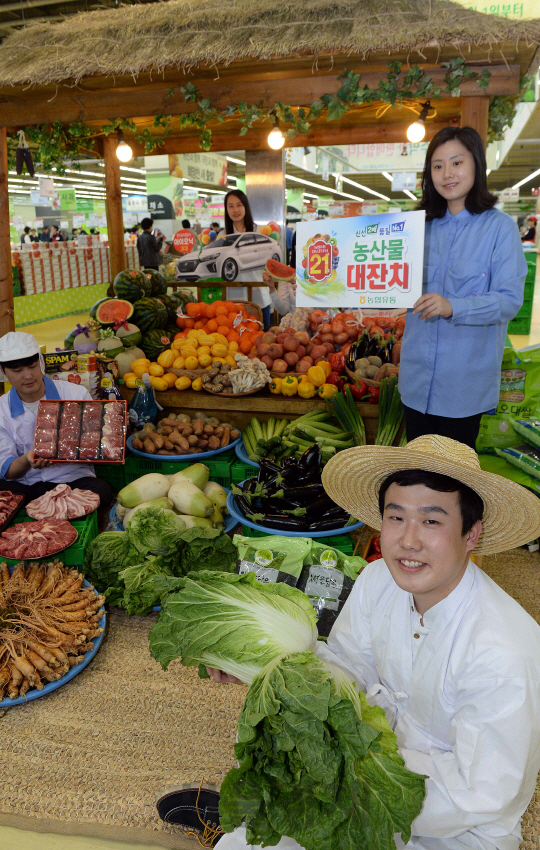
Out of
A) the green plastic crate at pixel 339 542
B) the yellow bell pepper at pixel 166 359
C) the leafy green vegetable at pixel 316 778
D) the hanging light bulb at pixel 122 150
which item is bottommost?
the green plastic crate at pixel 339 542

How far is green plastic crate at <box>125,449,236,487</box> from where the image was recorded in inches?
160

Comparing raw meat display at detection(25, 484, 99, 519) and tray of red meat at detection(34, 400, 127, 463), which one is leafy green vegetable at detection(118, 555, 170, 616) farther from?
tray of red meat at detection(34, 400, 127, 463)

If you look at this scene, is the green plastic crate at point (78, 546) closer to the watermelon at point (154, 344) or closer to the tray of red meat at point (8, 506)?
the tray of red meat at point (8, 506)

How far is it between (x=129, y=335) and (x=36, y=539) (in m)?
2.42

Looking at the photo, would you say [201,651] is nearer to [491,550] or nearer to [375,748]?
[375,748]

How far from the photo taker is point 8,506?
3299mm

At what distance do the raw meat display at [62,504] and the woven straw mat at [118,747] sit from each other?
719 mm

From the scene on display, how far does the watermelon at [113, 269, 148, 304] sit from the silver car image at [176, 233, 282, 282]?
76 cm

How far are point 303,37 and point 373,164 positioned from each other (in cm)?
1272

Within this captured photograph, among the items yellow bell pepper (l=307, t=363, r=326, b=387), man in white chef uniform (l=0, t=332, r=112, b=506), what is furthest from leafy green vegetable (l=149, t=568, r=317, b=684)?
yellow bell pepper (l=307, t=363, r=326, b=387)

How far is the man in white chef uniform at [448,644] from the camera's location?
1.36 m

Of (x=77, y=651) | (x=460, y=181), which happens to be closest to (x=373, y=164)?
(x=460, y=181)

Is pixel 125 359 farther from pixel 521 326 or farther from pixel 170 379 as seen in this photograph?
pixel 521 326

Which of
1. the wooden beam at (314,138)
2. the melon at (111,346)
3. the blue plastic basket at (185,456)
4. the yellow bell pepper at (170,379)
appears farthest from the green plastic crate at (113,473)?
the wooden beam at (314,138)
